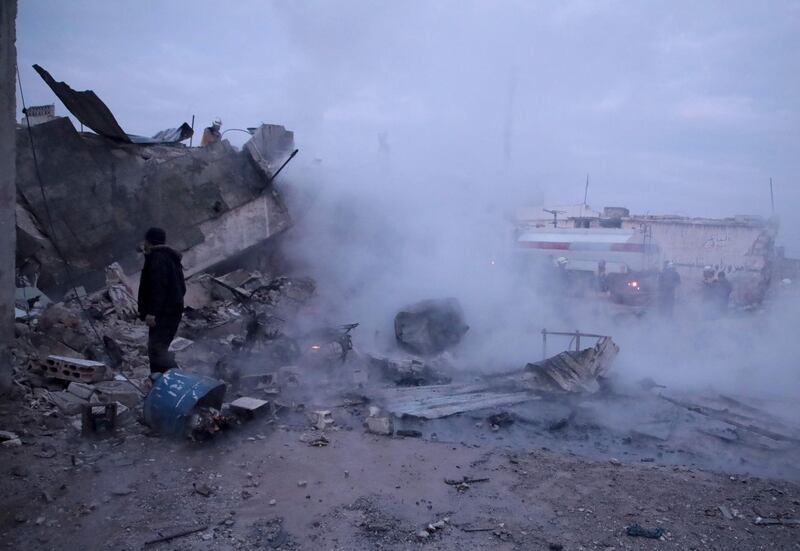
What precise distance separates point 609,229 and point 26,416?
1726 centimetres

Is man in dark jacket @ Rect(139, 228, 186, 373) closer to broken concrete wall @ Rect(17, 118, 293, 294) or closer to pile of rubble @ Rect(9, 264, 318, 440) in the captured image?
pile of rubble @ Rect(9, 264, 318, 440)

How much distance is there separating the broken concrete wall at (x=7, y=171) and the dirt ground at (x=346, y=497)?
592 mm

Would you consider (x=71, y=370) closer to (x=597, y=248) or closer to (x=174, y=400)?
(x=174, y=400)

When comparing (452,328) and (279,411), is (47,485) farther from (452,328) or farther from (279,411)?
(452,328)

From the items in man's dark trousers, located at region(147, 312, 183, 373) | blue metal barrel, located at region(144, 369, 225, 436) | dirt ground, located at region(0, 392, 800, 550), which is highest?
man's dark trousers, located at region(147, 312, 183, 373)

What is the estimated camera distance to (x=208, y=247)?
921 centimetres


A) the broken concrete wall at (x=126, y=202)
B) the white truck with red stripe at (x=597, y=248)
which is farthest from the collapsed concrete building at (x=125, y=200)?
the white truck with red stripe at (x=597, y=248)

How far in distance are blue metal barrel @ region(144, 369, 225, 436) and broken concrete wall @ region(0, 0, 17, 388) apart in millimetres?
1398

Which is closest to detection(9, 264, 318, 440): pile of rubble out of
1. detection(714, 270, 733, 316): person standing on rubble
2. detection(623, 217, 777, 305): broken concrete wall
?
detection(714, 270, 733, 316): person standing on rubble

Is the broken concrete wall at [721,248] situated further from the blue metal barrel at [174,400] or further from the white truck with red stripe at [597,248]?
the blue metal barrel at [174,400]

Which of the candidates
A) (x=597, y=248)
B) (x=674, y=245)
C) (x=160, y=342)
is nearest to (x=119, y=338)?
(x=160, y=342)

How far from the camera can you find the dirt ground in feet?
9.86

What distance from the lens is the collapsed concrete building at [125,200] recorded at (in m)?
7.59

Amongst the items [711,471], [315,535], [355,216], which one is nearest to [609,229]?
[355,216]
